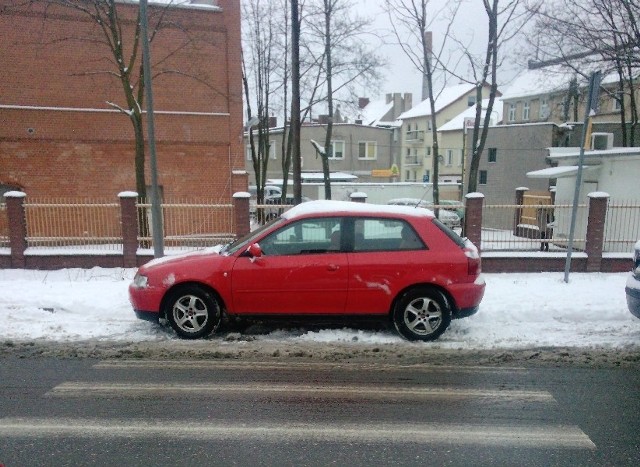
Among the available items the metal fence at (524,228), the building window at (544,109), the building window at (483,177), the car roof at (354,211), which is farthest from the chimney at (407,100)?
the car roof at (354,211)

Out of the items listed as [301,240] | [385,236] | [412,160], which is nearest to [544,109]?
[412,160]

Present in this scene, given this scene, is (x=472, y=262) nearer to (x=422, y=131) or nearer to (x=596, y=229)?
(x=596, y=229)

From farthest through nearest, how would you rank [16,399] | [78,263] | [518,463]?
[78,263] → [16,399] → [518,463]

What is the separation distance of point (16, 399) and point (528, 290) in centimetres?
785

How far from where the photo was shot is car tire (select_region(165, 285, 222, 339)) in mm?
6047

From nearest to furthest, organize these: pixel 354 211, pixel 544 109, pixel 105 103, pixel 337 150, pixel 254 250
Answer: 1. pixel 254 250
2. pixel 354 211
3. pixel 105 103
4. pixel 544 109
5. pixel 337 150

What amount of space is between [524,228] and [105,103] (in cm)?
1475

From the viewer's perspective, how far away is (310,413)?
161 inches

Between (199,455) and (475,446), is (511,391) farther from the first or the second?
(199,455)

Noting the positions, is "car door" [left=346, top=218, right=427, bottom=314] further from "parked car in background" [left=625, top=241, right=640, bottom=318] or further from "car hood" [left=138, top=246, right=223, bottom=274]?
"parked car in background" [left=625, top=241, right=640, bottom=318]

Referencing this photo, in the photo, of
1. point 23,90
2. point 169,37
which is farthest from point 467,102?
point 23,90

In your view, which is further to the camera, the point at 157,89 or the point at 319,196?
the point at 319,196

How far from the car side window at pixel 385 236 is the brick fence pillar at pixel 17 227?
8606mm

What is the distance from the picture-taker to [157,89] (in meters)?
18.2
